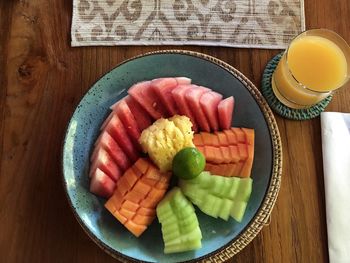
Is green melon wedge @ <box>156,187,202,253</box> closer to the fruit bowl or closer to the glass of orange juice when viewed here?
the fruit bowl

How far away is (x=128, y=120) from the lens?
105 cm

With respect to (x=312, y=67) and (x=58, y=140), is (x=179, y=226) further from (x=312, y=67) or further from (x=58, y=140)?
(x=312, y=67)

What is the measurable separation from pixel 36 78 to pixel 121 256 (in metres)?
0.51

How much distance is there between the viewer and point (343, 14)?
1267 millimetres

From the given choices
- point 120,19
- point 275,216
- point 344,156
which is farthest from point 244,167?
point 120,19

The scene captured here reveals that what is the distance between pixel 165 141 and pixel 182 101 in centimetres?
10

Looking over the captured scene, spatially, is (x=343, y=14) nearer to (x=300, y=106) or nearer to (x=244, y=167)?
(x=300, y=106)

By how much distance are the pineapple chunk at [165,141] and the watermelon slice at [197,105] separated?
46mm

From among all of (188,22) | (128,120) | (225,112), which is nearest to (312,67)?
(225,112)

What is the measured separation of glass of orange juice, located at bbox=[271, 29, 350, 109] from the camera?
43.2 inches

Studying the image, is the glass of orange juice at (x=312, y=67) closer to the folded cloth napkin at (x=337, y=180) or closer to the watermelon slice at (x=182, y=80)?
the folded cloth napkin at (x=337, y=180)

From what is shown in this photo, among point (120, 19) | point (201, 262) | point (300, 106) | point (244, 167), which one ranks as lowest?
point (201, 262)

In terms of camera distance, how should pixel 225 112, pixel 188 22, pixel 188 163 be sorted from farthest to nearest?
pixel 188 22 → pixel 225 112 → pixel 188 163

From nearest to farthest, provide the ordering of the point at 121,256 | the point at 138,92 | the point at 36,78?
the point at 121,256, the point at 138,92, the point at 36,78
